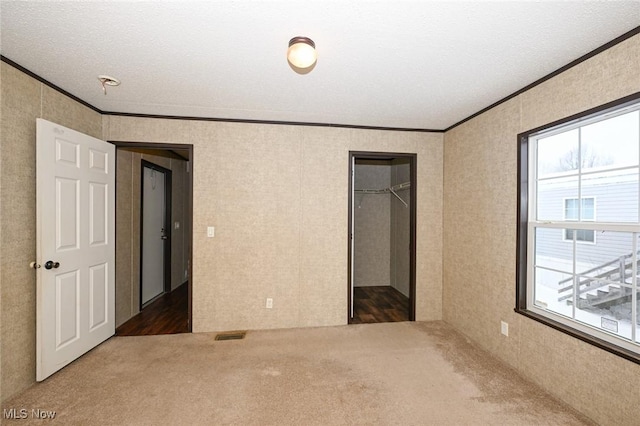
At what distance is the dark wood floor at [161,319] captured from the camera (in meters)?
3.26

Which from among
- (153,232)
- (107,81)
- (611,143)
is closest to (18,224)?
(107,81)

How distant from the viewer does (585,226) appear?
1.98 metres

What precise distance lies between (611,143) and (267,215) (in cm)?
296

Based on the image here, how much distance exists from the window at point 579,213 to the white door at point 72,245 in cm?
401

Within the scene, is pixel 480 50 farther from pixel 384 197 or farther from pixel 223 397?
pixel 384 197

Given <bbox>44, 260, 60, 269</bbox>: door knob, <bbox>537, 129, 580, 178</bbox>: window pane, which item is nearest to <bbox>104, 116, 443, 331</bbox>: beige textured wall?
<bbox>44, 260, 60, 269</bbox>: door knob

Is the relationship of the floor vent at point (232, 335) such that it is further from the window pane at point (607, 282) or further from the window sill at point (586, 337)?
the window pane at point (607, 282)

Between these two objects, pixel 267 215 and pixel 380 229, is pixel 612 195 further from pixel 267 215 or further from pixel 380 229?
pixel 380 229

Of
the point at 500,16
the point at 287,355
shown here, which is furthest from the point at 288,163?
the point at 500,16

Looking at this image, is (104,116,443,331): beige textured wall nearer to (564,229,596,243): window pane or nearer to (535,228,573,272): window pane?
(535,228,573,272): window pane

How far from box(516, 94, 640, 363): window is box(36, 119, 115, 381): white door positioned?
12.7 feet

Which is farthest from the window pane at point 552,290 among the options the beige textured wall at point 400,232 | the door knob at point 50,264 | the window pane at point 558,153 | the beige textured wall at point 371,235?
the door knob at point 50,264

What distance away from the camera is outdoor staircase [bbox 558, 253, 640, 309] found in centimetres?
176

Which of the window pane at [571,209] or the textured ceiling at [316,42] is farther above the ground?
the textured ceiling at [316,42]
